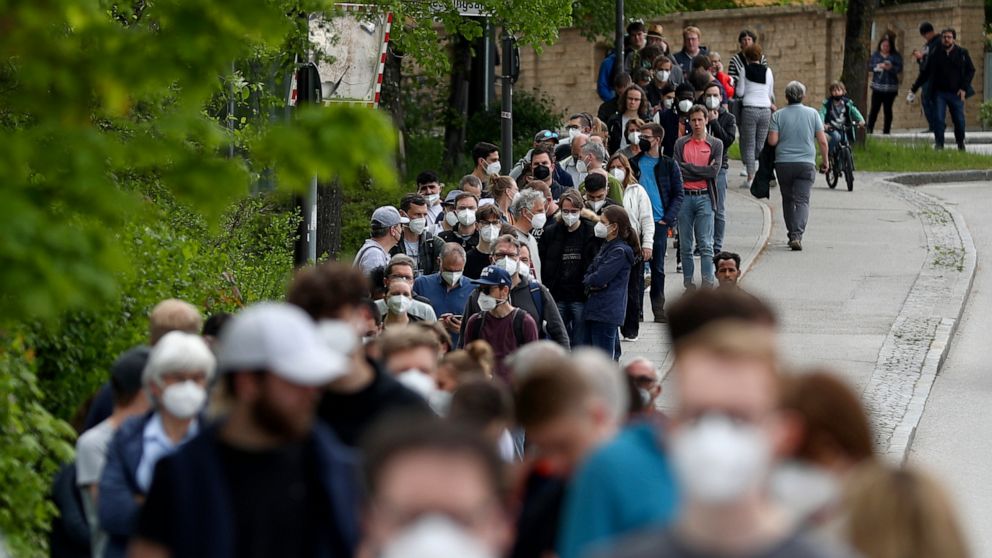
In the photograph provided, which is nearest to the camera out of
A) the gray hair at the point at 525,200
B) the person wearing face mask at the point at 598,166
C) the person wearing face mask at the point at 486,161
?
the gray hair at the point at 525,200

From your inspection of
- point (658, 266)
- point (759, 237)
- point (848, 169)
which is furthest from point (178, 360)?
point (848, 169)

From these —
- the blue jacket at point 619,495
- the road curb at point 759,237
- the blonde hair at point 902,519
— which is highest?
the blonde hair at point 902,519

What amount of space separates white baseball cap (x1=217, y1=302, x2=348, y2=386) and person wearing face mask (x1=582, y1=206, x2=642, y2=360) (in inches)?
365

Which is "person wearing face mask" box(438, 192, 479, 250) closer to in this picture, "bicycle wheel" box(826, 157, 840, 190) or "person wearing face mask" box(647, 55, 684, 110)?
"person wearing face mask" box(647, 55, 684, 110)

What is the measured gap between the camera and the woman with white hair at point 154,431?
6656 millimetres

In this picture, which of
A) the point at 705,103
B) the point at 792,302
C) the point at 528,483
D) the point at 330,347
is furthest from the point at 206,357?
the point at 705,103

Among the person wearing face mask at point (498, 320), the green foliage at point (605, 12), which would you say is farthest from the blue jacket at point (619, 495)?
the green foliage at point (605, 12)

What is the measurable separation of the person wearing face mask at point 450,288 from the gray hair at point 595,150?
4835 millimetres

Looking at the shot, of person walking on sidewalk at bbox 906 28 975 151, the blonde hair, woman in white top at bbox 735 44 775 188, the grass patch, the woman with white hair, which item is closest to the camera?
the blonde hair

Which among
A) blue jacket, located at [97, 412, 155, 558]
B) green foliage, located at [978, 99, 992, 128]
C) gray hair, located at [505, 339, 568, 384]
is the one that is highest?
gray hair, located at [505, 339, 568, 384]

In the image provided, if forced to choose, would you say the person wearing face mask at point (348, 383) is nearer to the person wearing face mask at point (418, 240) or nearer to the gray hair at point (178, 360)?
Result: the gray hair at point (178, 360)

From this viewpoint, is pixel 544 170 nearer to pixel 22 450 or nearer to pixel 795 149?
pixel 795 149

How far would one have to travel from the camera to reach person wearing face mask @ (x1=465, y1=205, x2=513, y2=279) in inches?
560

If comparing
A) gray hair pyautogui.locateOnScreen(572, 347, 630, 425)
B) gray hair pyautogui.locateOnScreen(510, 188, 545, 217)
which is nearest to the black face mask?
gray hair pyautogui.locateOnScreen(510, 188, 545, 217)
